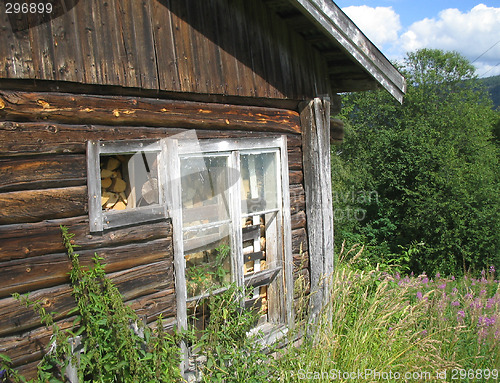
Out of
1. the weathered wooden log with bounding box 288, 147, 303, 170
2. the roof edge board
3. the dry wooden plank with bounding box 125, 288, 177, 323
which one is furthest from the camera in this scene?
the weathered wooden log with bounding box 288, 147, 303, 170

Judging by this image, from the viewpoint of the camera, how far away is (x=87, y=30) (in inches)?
115

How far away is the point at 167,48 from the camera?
3.43 m

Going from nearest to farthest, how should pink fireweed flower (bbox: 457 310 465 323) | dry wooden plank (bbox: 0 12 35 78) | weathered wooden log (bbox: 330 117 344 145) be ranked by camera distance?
dry wooden plank (bbox: 0 12 35 78)
pink fireweed flower (bbox: 457 310 465 323)
weathered wooden log (bbox: 330 117 344 145)

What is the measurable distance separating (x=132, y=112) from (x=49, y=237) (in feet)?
3.43

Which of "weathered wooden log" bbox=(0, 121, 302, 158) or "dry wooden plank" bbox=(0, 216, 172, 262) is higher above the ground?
"weathered wooden log" bbox=(0, 121, 302, 158)

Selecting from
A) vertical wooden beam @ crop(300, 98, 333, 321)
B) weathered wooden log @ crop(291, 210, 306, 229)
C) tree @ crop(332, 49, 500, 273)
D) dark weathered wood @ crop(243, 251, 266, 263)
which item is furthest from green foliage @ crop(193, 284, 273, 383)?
tree @ crop(332, 49, 500, 273)

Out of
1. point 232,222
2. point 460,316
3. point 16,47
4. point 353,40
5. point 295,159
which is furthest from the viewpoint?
point 460,316

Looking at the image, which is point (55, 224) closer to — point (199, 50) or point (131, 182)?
point (131, 182)

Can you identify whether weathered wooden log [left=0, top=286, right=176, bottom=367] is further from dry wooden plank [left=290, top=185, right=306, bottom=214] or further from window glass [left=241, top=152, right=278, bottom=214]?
dry wooden plank [left=290, top=185, right=306, bottom=214]

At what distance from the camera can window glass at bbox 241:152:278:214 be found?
429 centimetres

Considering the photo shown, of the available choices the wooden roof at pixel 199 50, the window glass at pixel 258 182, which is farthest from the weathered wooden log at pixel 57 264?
the window glass at pixel 258 182

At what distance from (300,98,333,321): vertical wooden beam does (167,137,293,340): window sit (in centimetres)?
37

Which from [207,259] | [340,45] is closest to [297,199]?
[207,259]

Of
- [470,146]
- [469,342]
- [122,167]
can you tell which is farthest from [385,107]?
[122,167]
